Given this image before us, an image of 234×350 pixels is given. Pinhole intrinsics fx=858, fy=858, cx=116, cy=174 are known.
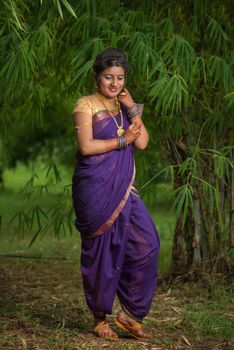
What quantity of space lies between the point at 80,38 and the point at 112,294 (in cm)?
214

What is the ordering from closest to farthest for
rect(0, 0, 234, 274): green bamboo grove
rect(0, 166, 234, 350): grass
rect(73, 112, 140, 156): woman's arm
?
rect(73, 112, 140, 156): woman's arm → rect(0, 166, 234, 350): grass → rect(0, 0, 234, 274): green bamboo grove

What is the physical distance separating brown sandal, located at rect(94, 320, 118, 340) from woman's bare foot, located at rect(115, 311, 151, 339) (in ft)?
0.23

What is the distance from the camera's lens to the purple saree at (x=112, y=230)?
484 centimetres

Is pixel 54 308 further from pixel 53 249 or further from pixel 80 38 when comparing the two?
pixel 53 249

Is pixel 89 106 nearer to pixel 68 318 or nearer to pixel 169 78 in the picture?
pixel 169 78

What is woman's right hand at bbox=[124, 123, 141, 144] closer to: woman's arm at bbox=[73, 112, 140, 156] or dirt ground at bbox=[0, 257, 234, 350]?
woman's arm at bbox=[73, 112, 140, 156]

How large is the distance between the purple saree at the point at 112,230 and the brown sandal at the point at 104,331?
0.30 ft

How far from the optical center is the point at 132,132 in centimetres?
488

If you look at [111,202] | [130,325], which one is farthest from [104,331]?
[111,202]

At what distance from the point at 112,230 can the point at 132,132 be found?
1.87ft

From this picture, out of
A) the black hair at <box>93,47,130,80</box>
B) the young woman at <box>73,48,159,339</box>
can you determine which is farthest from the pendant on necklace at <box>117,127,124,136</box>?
the black hair at <box>93,47,130,80</box>

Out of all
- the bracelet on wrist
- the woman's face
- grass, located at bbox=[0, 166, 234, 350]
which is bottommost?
grass, located at bbox=[0, 166, 234, 350]

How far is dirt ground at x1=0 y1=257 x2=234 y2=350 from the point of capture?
497 cm

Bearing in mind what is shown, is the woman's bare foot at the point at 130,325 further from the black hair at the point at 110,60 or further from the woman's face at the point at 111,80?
the black hair at the point at 110,60
